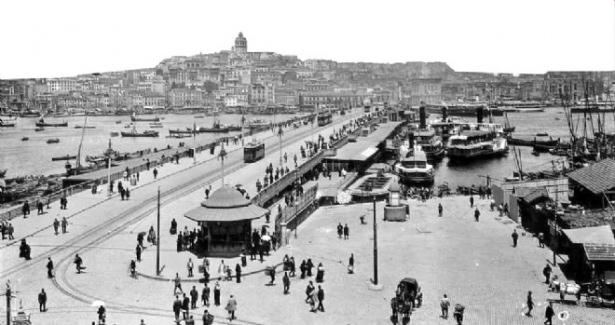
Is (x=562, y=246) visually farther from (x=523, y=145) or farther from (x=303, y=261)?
(x=523, y=145)

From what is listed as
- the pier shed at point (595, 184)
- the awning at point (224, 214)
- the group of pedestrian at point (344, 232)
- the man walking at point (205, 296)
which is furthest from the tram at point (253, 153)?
the man walking at point (205, 296)

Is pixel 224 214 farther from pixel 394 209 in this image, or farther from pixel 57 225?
pixel 394 209

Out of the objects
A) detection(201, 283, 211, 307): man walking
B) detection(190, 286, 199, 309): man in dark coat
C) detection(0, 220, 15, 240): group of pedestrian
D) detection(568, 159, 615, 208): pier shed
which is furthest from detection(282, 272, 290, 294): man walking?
detection(568, 159, 615, 208): pier shed

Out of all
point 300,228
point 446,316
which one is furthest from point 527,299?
point 300,228

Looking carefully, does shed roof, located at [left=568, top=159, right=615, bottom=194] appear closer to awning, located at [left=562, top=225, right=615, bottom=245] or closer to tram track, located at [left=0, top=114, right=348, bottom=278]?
awning, located at [left=562, top=225, right=615, bottom=245]

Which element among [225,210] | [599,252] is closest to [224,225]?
[225,210]
